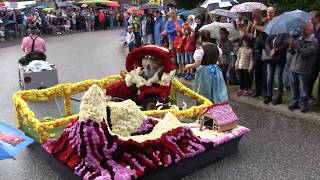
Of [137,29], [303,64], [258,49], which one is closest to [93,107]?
[303,64]

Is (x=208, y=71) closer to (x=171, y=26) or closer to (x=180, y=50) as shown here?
(x=180, y=50)

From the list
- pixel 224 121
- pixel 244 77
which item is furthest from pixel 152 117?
pixel 244 77

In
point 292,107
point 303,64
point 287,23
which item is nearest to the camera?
point 287,23

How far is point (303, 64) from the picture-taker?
879cm

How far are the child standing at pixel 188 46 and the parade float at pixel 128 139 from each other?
493cm

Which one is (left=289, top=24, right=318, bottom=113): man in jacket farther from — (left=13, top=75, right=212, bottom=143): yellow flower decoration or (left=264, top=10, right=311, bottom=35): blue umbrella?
(left=13, top=75, right=212, bottom=143): yellow flower decoration

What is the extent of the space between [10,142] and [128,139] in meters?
1.54

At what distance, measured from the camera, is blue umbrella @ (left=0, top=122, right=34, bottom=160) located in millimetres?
4562

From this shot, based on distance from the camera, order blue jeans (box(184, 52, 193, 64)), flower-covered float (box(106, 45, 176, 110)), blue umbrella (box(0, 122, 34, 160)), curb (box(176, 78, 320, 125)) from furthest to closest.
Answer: blue jeans (box(184, 52, 193, 64)) → curb (box(176, 78, 320, 125)) → flower-covered float (box(106, 45, 176, 110)) → blue umbrella (box(0, 122, 34, 160))

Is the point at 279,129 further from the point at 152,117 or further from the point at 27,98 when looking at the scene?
the point at 27,98

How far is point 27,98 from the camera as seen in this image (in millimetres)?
8062

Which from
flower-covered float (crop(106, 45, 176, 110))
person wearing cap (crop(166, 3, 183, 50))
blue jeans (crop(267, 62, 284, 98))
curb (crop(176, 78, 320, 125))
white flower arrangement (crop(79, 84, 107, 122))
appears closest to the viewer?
white flower arrangement (crop(79, 84, 107, 122))

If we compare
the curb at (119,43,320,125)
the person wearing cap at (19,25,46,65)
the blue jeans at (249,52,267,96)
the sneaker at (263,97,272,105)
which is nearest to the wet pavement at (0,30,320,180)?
the curb at (119,43,320,125)

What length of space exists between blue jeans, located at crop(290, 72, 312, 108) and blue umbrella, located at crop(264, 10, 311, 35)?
95 centimetres
